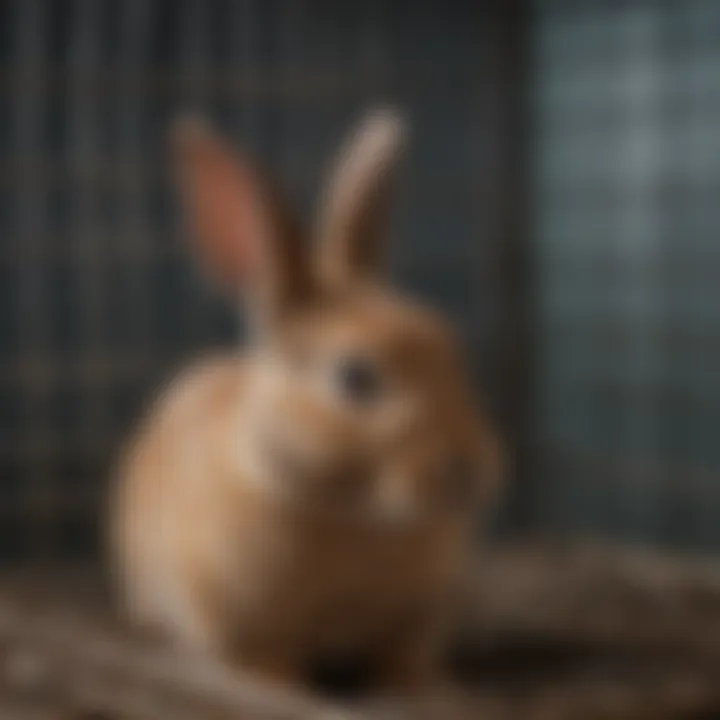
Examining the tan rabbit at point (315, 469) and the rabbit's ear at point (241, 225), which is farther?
the rabbit's ear at point (241, 225)

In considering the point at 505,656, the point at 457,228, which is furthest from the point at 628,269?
the point at 505,656

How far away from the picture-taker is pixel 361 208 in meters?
1.49

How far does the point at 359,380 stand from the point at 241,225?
0.74 feet

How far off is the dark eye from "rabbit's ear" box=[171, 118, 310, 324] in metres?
0.12

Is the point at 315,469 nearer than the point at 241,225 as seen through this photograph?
Yes

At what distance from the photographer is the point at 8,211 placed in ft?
6.38

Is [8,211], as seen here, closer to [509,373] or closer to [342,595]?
[509,373]

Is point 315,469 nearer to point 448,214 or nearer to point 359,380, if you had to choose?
point 359,380

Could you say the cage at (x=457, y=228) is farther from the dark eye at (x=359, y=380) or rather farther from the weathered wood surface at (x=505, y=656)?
the dark eye at (x=359, y=380)

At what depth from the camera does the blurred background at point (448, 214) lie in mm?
1919

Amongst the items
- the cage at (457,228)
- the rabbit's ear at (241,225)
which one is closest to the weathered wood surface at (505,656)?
the cage at (457,228)

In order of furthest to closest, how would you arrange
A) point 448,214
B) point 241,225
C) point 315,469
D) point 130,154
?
point 448,214
point 130,154
point 241,225
point 315,469

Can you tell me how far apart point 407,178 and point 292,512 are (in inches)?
33.4

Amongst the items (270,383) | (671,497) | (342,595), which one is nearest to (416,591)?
(342,595)
